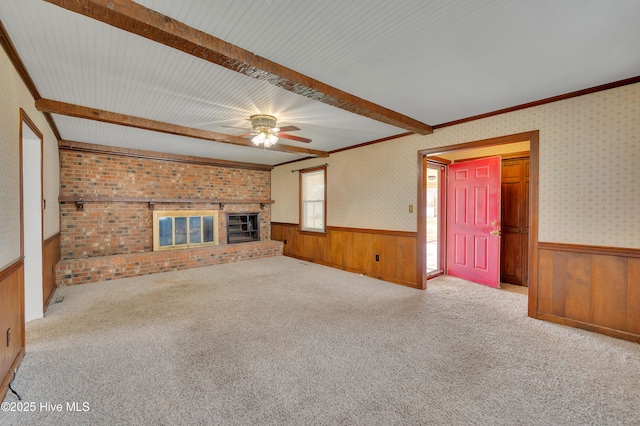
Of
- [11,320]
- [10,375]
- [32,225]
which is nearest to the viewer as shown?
[10,375]

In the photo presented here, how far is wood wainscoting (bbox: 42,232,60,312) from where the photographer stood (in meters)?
3.30

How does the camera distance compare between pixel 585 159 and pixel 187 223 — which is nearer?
pixel 585 159

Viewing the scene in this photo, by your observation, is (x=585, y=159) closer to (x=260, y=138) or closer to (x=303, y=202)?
(x=260, y=138)

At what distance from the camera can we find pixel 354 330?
9.11ft

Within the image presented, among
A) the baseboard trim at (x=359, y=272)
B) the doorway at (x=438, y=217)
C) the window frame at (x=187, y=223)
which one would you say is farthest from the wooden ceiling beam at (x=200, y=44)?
the window frame at (x=187, y=223)

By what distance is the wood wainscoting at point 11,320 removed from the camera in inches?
73.8

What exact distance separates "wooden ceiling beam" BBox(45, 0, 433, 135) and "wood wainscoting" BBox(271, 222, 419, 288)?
238 centimetres

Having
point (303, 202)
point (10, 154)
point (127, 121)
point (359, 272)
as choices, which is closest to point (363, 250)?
point (359, 272)

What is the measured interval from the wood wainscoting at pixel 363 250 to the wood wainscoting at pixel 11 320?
14.0 ft

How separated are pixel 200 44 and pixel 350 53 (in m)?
1.06

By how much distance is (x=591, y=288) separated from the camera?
2.82 metres

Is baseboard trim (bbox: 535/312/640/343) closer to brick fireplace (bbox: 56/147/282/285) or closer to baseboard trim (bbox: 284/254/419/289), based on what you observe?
baseboard trim (bbox: 284/254/419/289)

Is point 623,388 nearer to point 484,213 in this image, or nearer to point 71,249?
point 484,213

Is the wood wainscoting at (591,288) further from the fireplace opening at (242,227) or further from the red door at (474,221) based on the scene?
the fireplace opening at (242,227)
